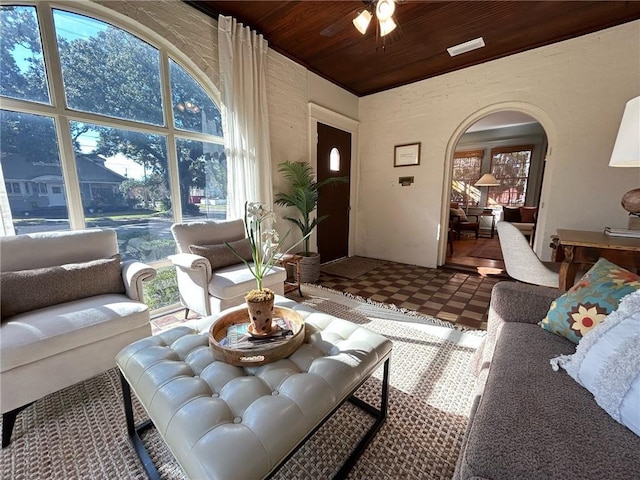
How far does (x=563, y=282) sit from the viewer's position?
197cm

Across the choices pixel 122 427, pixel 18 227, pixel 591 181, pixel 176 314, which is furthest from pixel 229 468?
pixel 591 181

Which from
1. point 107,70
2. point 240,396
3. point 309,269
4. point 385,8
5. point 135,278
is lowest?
point 309,269

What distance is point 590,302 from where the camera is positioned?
113 cm

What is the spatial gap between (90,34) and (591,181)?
4.88 m

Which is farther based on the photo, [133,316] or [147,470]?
[133,316]

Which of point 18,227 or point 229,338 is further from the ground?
point 18,227

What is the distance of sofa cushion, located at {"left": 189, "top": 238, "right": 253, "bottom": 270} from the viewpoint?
224cm

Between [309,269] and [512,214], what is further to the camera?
[512,214]

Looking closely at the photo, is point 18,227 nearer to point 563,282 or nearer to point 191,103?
point 191,103

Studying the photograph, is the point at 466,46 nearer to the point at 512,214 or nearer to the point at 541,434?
the point at 541,434

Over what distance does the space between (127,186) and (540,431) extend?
2.96 m

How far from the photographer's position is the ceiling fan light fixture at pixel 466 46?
9.42 feet

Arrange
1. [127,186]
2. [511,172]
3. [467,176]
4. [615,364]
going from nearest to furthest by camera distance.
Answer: [615,364], [127,186], [511,172], [467,176]

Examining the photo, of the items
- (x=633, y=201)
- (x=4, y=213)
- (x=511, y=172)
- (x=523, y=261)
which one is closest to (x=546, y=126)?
(x=633, y=201)
